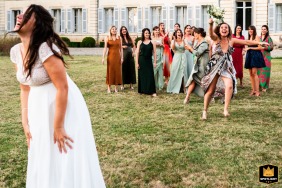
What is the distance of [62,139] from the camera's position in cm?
372

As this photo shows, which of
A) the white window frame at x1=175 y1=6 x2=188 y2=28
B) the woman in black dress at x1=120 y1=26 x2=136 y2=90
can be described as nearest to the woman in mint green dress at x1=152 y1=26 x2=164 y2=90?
the woman in black dress at x1=120 y1=26 x2=136 y2=90

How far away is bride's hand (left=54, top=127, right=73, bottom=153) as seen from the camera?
3.72 meters

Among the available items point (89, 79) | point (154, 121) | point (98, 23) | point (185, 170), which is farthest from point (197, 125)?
point (98, 23)

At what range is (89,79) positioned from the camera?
16078 millimetres

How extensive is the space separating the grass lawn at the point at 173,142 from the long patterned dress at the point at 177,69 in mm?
1195

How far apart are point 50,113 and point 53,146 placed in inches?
9.2

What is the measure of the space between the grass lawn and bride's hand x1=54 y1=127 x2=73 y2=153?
169cm

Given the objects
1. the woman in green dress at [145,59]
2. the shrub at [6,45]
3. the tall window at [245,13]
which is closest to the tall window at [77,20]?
the shrub at [6,45]

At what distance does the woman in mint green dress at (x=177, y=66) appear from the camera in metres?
12.9

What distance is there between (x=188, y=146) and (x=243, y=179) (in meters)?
1.45

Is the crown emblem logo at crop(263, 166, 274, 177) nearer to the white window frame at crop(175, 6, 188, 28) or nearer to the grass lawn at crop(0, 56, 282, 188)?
the grass lawn at crop(0, 56, 282, 188)

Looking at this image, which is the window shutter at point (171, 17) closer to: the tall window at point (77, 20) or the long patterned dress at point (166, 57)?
the tall window at point (77, 20)
